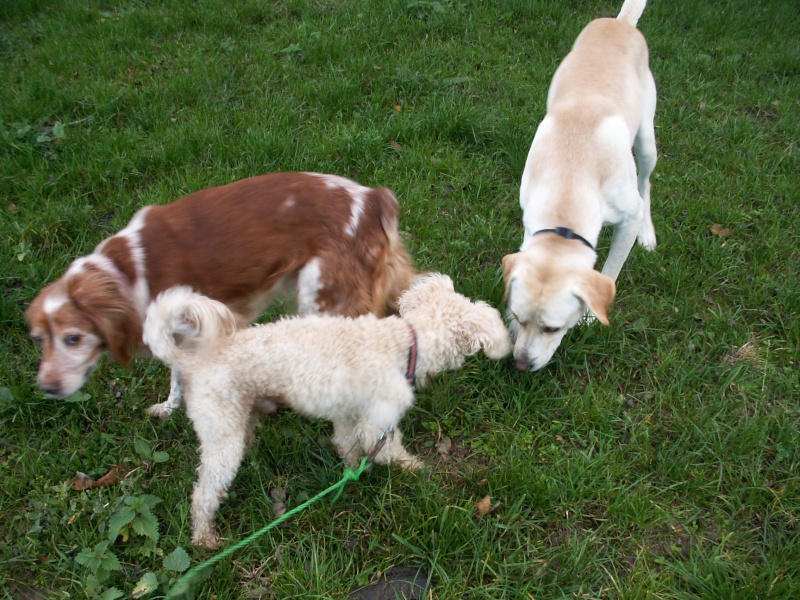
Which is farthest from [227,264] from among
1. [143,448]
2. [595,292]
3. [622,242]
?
[622,242]

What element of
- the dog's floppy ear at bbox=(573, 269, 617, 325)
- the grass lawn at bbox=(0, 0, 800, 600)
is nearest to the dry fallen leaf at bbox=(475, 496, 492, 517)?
the grass lawn at bbox=(0, 0, 800, 600)

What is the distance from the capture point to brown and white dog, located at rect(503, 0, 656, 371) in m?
2.97

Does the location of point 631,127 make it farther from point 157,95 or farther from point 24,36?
point 24,36

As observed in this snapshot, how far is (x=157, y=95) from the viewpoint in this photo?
4922mm

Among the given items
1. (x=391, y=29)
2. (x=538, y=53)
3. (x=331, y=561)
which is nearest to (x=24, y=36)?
(x=391, y=29)

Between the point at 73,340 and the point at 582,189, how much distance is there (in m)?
2.84

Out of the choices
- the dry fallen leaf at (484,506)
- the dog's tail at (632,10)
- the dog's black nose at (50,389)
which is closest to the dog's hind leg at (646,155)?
the dog's tail at (632,10)

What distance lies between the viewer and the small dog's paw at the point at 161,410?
307cm

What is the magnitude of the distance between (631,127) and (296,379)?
2.91 metres

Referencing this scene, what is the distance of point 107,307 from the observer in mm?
2613

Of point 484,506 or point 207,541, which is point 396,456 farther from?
point 207,541

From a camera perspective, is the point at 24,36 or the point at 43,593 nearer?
the point at 43,593

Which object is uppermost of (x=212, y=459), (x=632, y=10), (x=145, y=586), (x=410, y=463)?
(x=632, y=10)

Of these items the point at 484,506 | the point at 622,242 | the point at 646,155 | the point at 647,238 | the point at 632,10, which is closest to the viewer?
the point at 484,506
